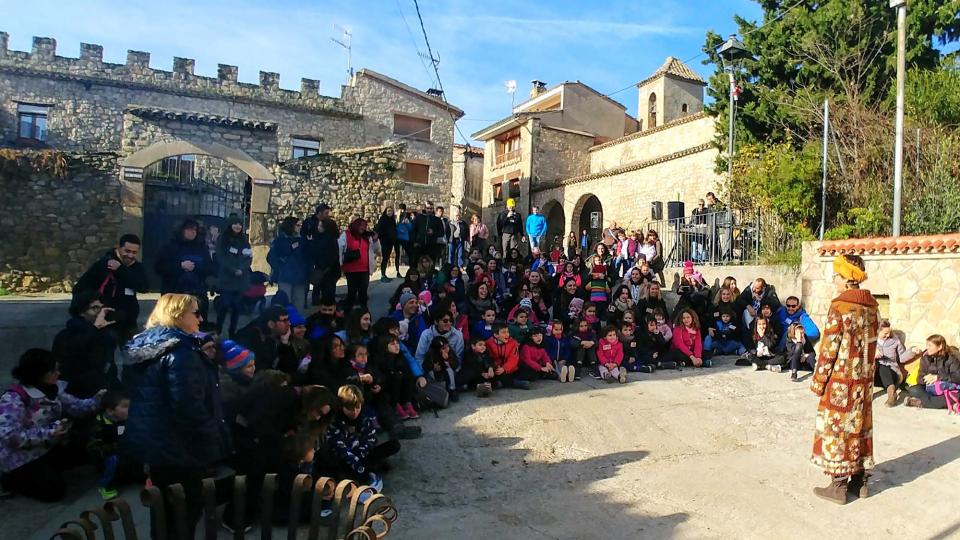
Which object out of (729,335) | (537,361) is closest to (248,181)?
(537,361)

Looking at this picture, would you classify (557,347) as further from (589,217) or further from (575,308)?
(589,217)

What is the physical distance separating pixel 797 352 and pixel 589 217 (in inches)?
675

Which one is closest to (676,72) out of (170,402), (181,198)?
(181,198)

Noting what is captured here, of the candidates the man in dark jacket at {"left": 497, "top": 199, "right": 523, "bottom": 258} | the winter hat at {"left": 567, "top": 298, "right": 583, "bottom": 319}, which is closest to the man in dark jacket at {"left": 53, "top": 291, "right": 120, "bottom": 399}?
the winter hat at {"left": 567, "top": 298, "right": 583, "bottom": 319}

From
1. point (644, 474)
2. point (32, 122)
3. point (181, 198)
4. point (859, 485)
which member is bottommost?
point (644, 474)

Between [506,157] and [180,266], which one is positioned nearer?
[180,266]

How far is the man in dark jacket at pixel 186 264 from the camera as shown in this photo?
7.17 meters

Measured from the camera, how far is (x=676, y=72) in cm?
2808

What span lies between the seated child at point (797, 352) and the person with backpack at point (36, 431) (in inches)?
325

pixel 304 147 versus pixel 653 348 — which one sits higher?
pixel 304 147

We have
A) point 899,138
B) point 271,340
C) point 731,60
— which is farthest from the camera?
point 731,60

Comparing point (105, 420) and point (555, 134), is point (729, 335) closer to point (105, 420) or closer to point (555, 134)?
point (105, 420)

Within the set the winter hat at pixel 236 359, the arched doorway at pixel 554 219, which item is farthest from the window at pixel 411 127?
the winter hat at pixel 236 359

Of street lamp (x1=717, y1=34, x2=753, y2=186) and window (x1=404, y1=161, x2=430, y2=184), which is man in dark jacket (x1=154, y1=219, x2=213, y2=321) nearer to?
street lamp (x1=717, y1=34, x2=753, y2=186)
